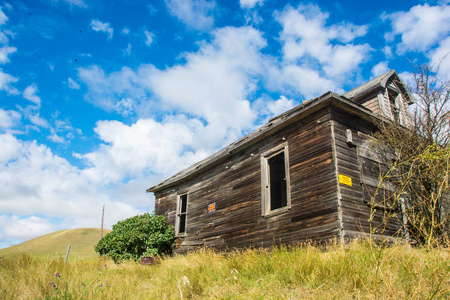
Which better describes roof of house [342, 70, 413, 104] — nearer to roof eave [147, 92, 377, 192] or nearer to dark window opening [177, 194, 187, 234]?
roof eave [147, 92, 377, 192]

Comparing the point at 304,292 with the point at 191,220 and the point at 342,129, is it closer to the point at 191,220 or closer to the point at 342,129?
the point at 342,129

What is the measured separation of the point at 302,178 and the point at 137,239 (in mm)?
7495

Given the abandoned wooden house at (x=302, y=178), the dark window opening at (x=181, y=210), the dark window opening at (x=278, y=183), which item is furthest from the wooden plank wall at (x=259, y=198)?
the dark window opening at (x=278, y=183)

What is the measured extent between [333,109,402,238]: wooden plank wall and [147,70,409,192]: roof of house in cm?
31

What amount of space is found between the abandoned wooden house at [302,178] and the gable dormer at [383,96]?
0.04m

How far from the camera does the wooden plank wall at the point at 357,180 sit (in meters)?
7.35

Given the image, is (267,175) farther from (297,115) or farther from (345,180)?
(345,180)

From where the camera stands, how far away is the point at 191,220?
41.9ft

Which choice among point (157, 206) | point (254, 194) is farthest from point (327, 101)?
point (157, 206)

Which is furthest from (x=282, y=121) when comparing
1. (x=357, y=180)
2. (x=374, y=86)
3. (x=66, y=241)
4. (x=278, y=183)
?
(x=66, y=241)

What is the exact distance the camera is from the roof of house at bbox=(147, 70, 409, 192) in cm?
822

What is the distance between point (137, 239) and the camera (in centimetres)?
1260

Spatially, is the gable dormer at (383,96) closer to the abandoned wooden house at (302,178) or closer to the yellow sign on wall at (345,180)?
the abandoned wooden house at (302,178)

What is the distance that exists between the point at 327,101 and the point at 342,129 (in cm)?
84
